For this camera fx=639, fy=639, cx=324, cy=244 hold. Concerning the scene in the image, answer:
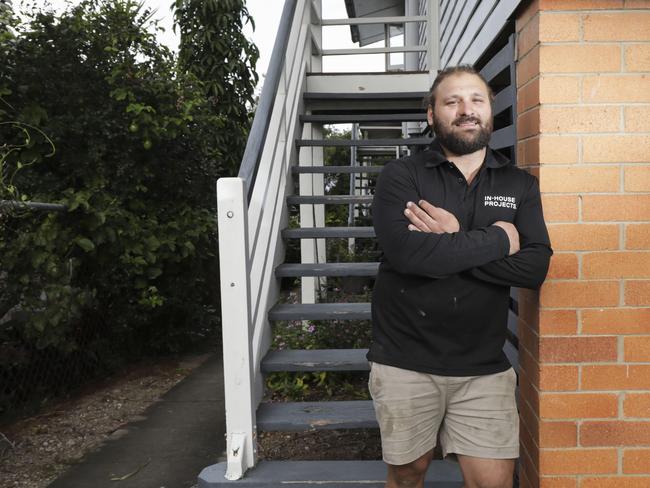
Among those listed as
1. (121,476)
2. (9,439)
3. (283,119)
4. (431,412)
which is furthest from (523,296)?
(9,439)

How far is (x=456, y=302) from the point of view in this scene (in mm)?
1924

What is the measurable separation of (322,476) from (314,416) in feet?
1.18

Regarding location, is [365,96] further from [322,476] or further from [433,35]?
[322,476]

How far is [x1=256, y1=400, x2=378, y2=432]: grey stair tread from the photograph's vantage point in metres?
2.86

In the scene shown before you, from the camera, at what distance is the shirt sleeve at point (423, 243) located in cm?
183

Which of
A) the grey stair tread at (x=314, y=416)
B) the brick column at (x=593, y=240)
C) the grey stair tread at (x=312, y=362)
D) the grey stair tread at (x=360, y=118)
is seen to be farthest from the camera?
the grey stair tread at (x=360, y=118)

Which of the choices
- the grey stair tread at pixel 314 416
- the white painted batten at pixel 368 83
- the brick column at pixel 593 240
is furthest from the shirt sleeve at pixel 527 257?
the white painted batten at pixel 368 83

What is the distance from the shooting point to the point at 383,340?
2018 mm

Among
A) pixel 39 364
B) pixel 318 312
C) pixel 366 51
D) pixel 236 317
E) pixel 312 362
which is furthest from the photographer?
pixel 366 51

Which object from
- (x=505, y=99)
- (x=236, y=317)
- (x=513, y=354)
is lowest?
(x=513, y=354)

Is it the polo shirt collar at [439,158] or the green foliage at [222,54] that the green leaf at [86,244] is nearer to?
the polo shirt collar at [439,158]

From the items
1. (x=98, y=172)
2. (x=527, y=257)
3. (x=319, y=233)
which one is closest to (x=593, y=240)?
(x=527, y=257)

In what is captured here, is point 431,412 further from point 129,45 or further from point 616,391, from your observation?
point 129,45

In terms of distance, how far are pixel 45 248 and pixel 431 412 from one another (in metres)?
2.99
